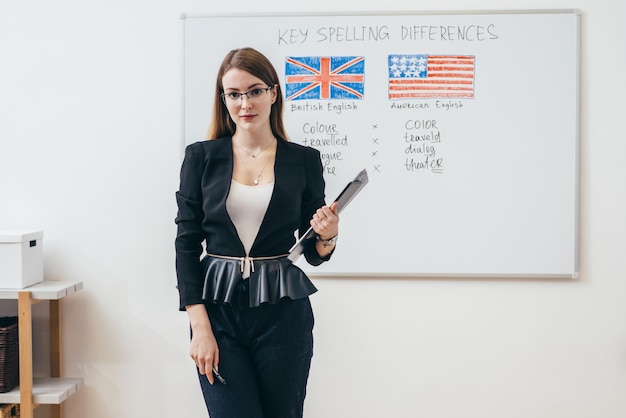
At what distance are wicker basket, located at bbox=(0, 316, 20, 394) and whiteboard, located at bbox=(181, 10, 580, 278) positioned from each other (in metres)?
0.93

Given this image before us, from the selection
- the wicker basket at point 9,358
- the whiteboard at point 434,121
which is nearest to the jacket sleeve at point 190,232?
the whiteboard at point 434,121

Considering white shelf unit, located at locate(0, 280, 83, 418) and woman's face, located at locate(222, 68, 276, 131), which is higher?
woman's face, located at locate(222, 68, 276, 131)

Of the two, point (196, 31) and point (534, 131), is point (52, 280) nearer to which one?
point (196, 31)

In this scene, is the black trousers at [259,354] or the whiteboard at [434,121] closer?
the black trousers at [259,354]

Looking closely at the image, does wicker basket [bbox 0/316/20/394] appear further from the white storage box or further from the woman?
Result: the woman

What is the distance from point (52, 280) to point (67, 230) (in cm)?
20

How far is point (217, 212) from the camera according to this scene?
4.64ft

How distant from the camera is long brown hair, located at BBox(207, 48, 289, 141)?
145 centimetres

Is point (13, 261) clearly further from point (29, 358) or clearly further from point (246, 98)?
point (246, 98)

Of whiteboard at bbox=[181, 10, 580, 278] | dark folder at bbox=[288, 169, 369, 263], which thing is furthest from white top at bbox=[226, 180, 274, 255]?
whiteboard at bbox=[181, 10, 580, 278]

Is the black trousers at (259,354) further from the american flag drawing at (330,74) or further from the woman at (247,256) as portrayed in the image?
the american flag drawing at (330,74)

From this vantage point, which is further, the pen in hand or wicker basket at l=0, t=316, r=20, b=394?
wicker basket at l=0, t=316, r=20, b=394

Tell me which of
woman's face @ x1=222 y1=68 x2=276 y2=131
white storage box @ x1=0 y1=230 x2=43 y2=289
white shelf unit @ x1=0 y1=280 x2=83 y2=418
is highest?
woman's face @ x1=222 y1=68 x2=276 y2=131

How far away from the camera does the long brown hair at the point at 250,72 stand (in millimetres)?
1445
